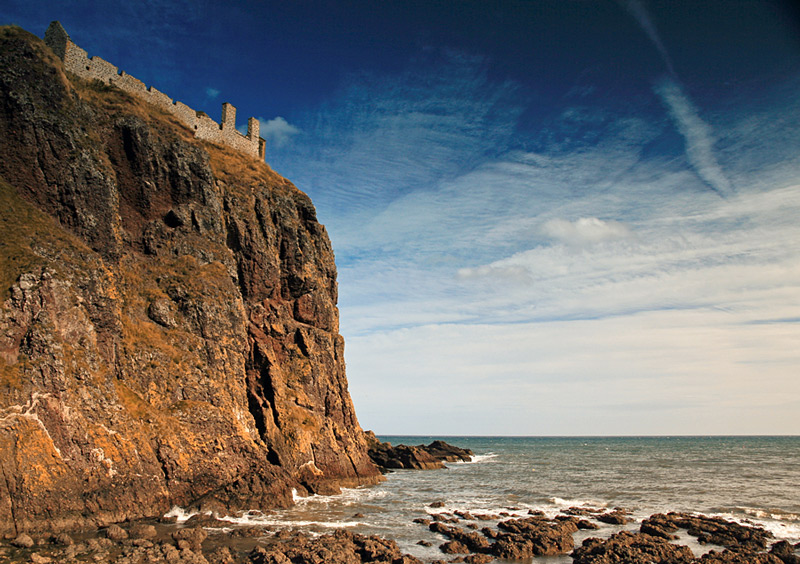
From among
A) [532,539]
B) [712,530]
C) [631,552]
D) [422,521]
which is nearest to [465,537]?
[532,539]

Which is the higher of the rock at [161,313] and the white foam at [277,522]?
the rock at [161,313]

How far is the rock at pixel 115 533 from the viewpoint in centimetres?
2356

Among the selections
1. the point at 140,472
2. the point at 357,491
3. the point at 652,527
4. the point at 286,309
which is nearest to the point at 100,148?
the point at 286,309

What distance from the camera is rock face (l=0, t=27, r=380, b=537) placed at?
26234 mm

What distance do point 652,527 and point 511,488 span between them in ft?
75.1

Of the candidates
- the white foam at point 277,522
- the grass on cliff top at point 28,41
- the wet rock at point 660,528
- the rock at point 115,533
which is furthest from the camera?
the grass on cliff top at point 28,41

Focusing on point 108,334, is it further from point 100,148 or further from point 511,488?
point 511,488

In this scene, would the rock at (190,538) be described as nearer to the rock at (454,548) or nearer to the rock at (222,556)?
the rock at (222,556)

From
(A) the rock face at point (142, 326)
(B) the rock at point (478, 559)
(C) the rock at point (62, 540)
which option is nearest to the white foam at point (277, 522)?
(A) the rock face at point (142, 326)

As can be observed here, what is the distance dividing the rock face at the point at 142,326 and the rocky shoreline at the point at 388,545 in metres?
2.45

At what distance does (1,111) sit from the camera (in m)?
33.5

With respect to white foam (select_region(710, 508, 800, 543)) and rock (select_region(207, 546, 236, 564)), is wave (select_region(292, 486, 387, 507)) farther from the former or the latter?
white foam (select_region(710, 508, 800, 543))

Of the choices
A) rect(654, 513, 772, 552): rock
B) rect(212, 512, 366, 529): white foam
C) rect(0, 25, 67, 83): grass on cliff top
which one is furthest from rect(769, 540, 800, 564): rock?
rect(0, 25, 67, 83): grass on cliff top

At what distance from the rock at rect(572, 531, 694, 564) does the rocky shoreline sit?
0.05m
